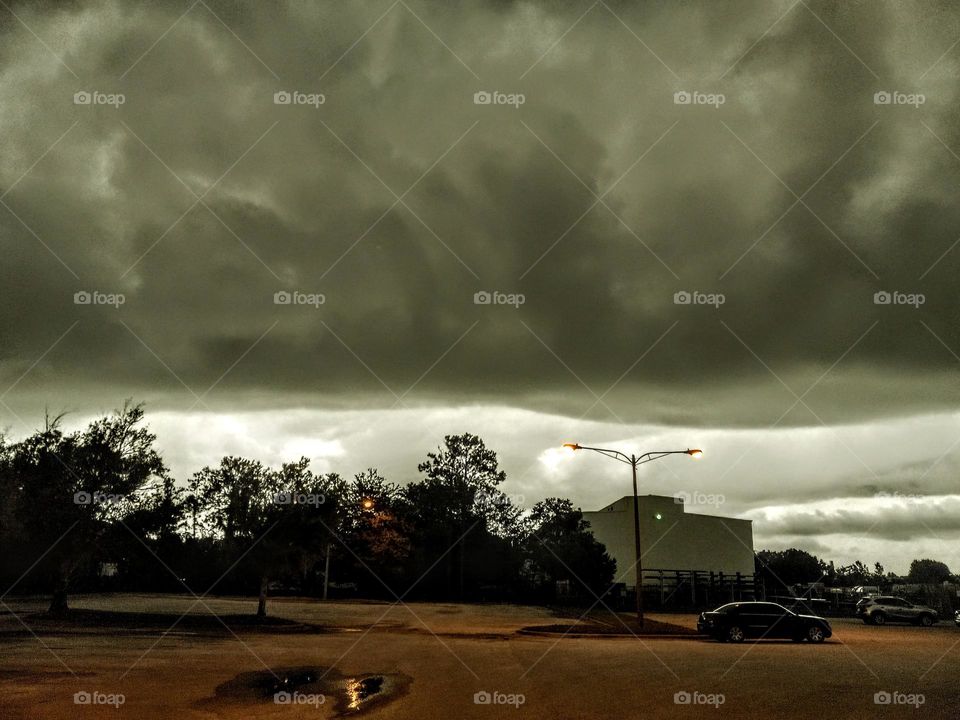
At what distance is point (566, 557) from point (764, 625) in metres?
32.2

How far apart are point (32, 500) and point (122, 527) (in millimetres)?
3262

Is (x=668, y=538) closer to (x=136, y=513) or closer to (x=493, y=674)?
(x=136, y=513)

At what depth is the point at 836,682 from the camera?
14.3m

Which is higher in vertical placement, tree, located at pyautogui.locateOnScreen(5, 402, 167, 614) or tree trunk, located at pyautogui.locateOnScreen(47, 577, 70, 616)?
tree, located at pyautogui.locateOnScreen(5, 402, 167, 614)

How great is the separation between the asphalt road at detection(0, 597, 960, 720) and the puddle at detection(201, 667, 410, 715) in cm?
11

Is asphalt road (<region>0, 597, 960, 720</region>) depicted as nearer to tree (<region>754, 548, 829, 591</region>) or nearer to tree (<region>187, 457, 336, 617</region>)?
tree (<region>187, 457, 336, 617</region>)

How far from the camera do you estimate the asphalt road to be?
11.1 m

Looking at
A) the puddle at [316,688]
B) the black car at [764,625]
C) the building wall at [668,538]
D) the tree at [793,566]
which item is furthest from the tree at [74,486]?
the tree at [793,566]

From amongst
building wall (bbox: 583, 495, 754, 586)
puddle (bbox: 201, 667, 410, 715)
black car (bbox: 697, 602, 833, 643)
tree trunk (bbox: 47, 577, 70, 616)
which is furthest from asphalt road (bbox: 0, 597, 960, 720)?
building wall (bbox: 583, 495, 754, 586)

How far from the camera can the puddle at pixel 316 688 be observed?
11.9m

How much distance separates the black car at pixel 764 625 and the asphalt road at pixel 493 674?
2.48 feet

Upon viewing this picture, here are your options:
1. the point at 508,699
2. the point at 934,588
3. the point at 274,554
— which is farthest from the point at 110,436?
the point at 934,588

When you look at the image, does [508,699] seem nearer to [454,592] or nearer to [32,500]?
[32,500]

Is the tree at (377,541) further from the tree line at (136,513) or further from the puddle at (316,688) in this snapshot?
the puddle at (316,688)
